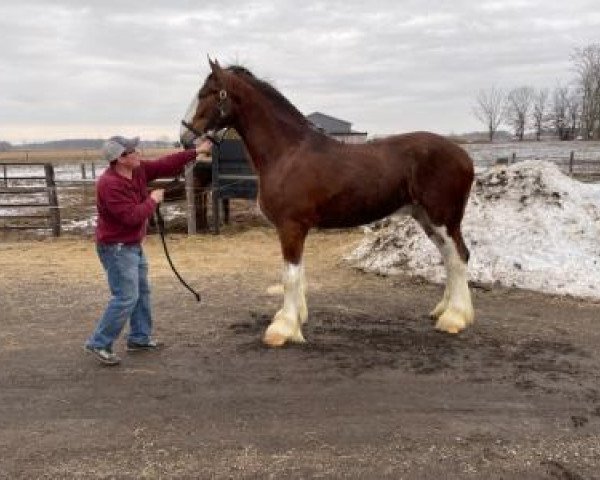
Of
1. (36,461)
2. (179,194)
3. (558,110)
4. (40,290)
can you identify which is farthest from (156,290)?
(558,110)

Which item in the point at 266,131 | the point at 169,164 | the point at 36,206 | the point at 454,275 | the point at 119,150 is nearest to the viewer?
the point at 119,150

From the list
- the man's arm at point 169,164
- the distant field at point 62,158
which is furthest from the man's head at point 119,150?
the distant field at point 62,158

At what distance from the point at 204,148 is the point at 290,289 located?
135 cm

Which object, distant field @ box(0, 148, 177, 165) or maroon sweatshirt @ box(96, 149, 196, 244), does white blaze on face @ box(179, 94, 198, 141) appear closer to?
maroon sweatshirt @ box(96, 149, 196, 244)

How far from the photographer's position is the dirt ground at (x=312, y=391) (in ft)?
10.8

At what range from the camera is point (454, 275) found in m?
5.72

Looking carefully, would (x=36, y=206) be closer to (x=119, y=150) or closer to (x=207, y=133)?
(x=207, y=133)

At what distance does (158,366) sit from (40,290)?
10.8 feet

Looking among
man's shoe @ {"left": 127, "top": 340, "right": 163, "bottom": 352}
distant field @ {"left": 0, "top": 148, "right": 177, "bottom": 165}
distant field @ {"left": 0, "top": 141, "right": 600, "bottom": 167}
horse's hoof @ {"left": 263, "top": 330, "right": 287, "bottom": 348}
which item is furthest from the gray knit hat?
distant field @ {"left": 0, "top": 148, "right": 177, "bottom": 165}

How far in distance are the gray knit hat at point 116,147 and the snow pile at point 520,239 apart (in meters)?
4.29

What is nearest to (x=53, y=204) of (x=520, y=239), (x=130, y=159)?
(x=130, y=159)

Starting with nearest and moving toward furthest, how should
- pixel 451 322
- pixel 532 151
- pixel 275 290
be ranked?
1. pixel 451 322
2. pixel 275 290
3. pixel 532 151

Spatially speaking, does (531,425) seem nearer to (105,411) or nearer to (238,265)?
(105,411)

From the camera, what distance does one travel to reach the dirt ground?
3283 mm
